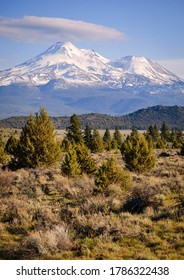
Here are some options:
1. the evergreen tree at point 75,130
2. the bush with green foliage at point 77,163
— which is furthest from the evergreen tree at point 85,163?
the evergreen tree at point 75,130

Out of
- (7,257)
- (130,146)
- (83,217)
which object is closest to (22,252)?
(7,257)

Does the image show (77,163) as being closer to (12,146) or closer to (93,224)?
(93,224)

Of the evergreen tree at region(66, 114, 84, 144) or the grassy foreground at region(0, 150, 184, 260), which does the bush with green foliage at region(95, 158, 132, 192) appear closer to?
the grassy foreground at region(0, 150, 184, 260)

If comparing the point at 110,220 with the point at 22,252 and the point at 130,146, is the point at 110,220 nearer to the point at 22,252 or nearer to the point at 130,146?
the point at 22,252

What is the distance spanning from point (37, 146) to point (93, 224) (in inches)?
659

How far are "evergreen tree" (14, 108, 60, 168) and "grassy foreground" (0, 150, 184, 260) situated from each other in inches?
395

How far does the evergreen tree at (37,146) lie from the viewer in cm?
2595

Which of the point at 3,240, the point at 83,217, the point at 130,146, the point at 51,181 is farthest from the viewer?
the point at 130,146

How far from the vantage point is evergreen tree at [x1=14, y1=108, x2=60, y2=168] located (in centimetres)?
2595

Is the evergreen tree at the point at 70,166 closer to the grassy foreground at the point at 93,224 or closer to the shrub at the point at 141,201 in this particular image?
the grassy foreground at the point at 93,224

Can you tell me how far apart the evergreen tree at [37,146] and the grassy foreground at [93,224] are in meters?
10.0

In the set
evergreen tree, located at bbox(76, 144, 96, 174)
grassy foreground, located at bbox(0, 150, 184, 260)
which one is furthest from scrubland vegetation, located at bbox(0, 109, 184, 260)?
evergreen tree, located at bbox(76, 144, 96, 174)

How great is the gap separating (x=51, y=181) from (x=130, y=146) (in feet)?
29.6
